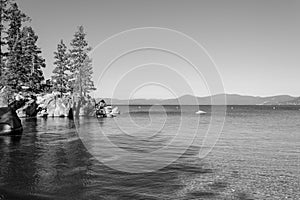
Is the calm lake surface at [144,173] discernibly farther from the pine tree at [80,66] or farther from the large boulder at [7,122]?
the pine tree at [80,66]

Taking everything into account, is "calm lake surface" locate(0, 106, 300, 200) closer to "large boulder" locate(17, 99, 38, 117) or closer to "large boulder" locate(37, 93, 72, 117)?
"large boulder" locate(17, 99, 38, 117)

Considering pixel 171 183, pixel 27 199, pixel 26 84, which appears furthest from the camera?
pixel 26 84

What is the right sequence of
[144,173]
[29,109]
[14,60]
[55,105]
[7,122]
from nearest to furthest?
[144,173]
[7,122]
[14,60]
[29,109]
[55,105]

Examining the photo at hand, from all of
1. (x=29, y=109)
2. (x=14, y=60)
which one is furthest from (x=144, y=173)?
(x=29, y=109)

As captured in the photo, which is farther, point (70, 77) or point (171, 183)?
point (70, 77)

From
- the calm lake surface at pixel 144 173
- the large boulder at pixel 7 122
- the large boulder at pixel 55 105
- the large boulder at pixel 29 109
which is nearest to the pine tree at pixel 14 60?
the large boulder at pixel 29 109

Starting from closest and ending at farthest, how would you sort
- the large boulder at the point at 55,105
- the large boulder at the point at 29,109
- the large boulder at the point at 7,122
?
the large boulder at the point at 7,122
the large boulder at the point at 29,109
the large boulder at the point at 55,105

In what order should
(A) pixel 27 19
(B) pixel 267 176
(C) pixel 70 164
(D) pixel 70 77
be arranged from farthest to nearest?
(D) pixel 70 77 → (A) pixel 27 19 → (C) pixel 70 164 → (B) pixel 267 176

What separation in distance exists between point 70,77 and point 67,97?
10.5 m

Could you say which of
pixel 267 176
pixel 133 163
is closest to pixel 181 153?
pixel 133 163

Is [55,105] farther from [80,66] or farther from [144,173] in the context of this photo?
[144,173]

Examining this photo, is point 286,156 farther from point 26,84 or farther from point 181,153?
point 26,84

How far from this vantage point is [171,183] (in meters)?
12.7

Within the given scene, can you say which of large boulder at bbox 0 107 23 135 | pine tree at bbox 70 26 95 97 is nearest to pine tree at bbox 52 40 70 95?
pine tree at bbox 70 26 95 97
